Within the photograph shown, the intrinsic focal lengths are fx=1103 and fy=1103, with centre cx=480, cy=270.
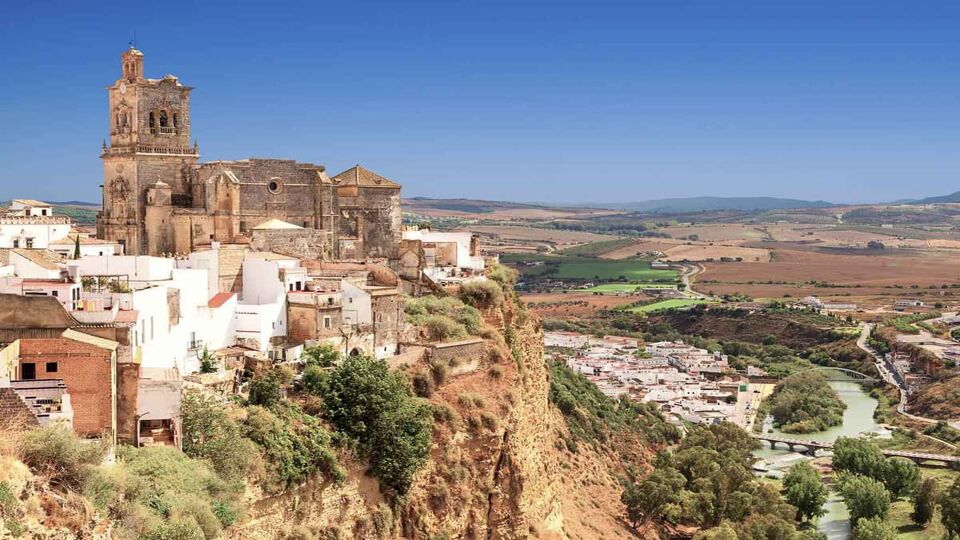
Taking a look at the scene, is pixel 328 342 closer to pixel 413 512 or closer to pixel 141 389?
pixel 413 512

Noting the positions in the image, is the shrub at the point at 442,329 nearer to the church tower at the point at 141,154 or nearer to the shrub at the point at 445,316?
the shrub at the point at 445,316

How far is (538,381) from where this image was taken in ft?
114

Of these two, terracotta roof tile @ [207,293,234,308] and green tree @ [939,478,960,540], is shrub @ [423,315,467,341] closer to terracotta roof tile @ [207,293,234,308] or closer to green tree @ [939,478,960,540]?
terracotta roof tile @ [207,293,234,308]

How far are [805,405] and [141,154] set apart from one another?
54.2 meters

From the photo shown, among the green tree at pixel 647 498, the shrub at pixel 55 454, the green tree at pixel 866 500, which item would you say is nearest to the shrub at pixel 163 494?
the shrub at pixel 55 454

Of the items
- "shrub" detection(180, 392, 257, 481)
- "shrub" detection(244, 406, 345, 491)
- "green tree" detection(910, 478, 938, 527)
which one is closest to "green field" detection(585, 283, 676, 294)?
"green tree" detection(910, 478, 938, 527)

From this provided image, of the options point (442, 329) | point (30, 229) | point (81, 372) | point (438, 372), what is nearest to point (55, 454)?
point (81, 372)

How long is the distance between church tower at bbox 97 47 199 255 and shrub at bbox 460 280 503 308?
8.89 m

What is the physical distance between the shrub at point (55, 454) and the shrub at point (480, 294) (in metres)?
18.4

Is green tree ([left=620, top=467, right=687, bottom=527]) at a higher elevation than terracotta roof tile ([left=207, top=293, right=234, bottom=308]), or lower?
lower

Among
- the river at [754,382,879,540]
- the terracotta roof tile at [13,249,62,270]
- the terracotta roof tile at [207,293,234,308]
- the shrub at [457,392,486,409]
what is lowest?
the river at [754,382,879,540]

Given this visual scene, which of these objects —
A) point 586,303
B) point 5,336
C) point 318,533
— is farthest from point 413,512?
point 586,303

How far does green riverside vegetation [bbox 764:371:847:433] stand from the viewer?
71.4 metres

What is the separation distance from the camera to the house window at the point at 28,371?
16.3 meters
